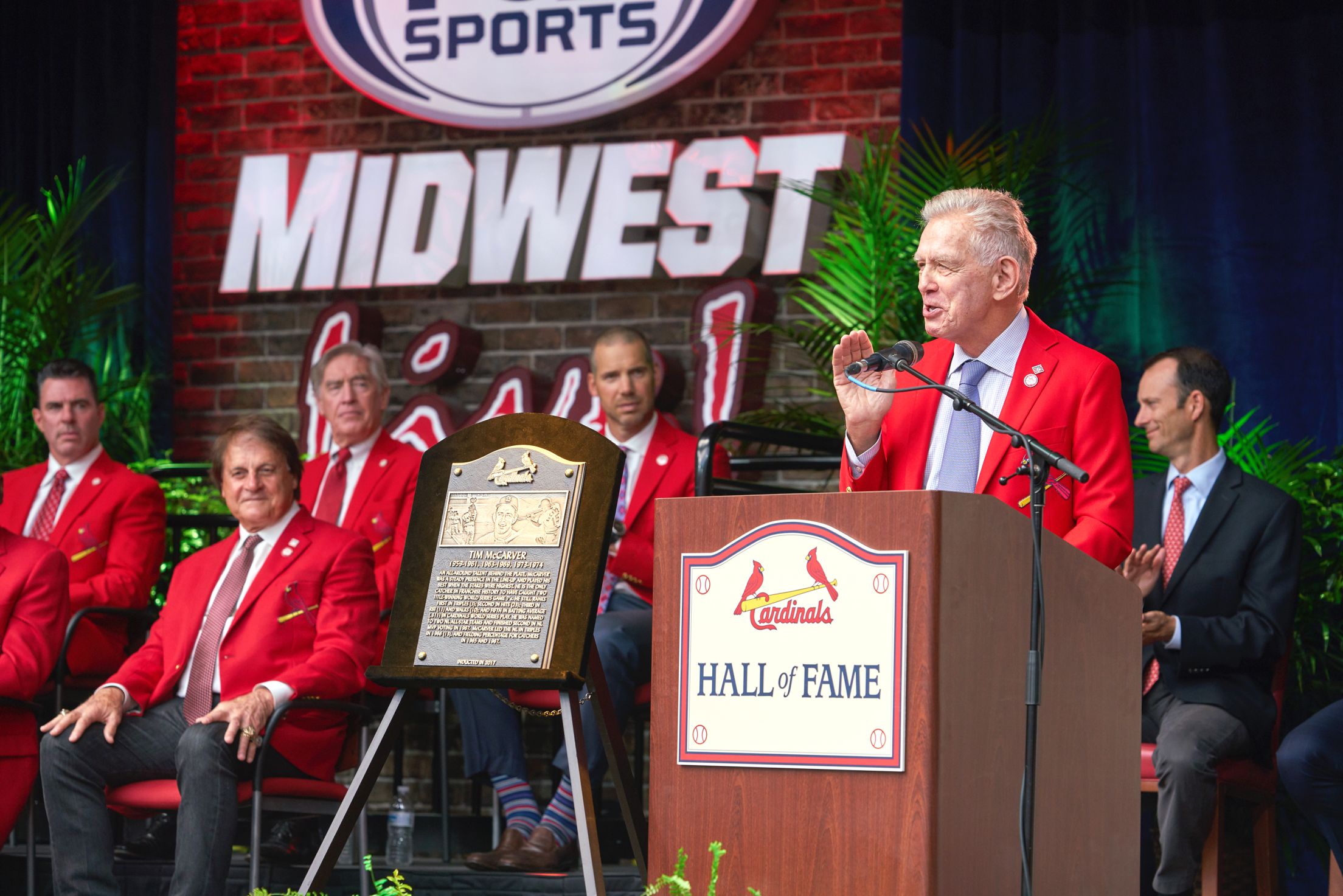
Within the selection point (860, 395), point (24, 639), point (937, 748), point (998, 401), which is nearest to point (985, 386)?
point (998, 401)

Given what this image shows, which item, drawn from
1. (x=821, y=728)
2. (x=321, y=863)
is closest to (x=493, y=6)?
(x=321, y=863)

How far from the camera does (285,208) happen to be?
5.74 meters

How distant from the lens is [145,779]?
369cm

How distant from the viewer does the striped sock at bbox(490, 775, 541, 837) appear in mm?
3949

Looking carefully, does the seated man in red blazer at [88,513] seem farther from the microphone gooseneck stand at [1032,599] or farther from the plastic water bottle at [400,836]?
the microphone gooseneck stand at [1032,599]

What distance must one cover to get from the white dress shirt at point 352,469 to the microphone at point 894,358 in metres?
2.76

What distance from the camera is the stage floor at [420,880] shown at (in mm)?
3738

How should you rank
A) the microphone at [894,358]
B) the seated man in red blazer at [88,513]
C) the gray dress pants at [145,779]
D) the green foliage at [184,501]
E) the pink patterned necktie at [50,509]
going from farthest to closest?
the green foliage at [184,501]
the pink patterned necktie at [50,509]
the seated man in red blazer at [88,513]
the gray dress pants at [145,779]
the microphone at [894,358]

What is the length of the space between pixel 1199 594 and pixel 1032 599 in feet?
5.76

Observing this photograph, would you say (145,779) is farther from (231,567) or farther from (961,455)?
(961,455)

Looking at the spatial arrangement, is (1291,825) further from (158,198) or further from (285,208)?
(158,198)

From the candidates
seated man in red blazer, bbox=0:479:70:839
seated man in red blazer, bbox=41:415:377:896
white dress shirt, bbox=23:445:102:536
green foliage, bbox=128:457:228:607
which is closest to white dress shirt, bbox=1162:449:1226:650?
seated man in red blazer, bbox=41:415:377:896

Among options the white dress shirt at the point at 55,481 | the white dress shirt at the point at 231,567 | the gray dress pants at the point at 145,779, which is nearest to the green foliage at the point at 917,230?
the white dress shirt at the point at 231,567

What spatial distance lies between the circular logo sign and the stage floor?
261 cm
